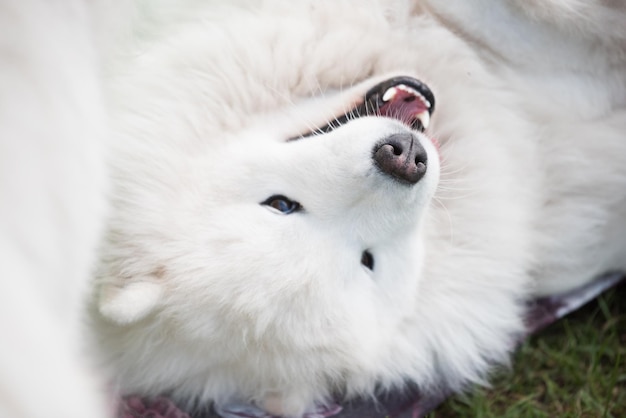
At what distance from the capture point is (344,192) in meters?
2.46

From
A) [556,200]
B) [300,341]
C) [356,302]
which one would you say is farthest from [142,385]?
[556,200]

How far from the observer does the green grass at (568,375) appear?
3246 mm

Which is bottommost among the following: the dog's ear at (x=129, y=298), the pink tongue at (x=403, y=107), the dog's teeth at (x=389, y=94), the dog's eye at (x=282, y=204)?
the dog's ear at (x=129, y=298)

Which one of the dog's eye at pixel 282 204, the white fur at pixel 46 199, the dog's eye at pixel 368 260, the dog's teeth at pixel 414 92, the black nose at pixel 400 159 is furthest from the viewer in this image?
the dog's teeth at pixel 414 92

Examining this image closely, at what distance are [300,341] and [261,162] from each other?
22.7 inches

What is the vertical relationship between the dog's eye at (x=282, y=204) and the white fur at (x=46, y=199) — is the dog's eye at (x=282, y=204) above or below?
below

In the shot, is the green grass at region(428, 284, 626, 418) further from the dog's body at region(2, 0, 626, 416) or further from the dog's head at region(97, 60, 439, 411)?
the dog's head at region(97, 60, 439, 411)

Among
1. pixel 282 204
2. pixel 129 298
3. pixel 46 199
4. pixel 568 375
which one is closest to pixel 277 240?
pixel 282 204

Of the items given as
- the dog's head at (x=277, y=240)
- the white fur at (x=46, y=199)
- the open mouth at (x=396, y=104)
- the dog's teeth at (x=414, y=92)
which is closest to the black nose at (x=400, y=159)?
the dog's head at (x=277, y=240)

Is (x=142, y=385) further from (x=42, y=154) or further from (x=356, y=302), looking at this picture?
(x=42, y=154)

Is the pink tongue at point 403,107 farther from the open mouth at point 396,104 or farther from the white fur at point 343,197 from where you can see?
the white fur at point 343,197

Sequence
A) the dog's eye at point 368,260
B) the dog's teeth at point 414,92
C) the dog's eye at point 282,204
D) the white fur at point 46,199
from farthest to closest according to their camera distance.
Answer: the dog's teeth at point 414,92 → the dog's eye at point 368,260 → the dog's eye at point 282,204 → the white fur at point 46,199

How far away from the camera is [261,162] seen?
2543mm

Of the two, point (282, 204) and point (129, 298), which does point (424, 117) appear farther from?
point (129, 298)
